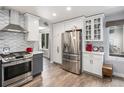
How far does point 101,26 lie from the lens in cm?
339

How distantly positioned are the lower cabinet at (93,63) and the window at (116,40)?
758 millimetres

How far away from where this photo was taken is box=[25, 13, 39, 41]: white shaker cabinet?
3.50 m

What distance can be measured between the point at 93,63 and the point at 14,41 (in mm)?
3072

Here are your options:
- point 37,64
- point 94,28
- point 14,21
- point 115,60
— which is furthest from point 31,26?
point 115,60

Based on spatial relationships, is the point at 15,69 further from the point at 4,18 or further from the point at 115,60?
the point at 115,60

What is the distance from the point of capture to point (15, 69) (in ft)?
8.29

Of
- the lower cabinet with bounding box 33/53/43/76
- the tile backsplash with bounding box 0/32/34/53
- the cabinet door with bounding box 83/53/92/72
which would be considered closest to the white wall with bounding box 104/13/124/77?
the cabinet door with bounding box 83/53/92/72

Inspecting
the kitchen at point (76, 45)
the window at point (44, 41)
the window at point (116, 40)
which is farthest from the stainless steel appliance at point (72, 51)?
the window at point (44, 41)

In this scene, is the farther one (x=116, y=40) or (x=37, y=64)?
(x=116, y=40)

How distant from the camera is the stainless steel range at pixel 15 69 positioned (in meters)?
2.28

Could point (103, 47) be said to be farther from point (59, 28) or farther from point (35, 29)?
point (35, 29)

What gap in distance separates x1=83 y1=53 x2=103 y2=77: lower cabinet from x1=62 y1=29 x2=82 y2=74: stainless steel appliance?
28 cm

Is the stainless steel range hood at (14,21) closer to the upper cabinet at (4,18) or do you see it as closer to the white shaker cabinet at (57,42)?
the upper cabinet at (4,18)
